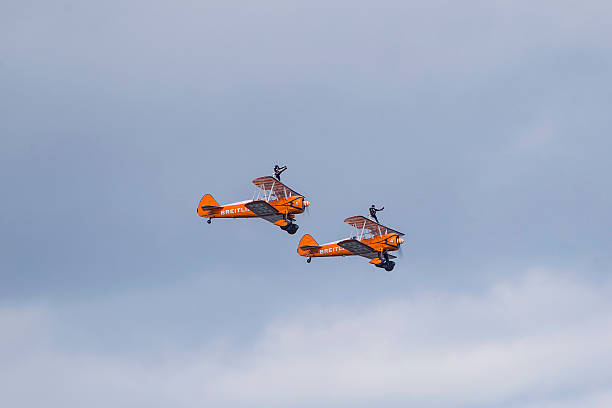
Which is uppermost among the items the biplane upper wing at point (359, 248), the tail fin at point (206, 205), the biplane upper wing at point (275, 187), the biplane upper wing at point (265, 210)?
the tail fin at point (206, 205)

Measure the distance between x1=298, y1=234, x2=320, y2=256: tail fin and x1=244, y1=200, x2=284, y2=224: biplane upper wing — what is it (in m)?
4.73

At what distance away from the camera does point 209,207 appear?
125062 millimetres

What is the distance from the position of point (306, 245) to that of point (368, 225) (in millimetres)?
6841

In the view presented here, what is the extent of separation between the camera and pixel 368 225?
120125mm

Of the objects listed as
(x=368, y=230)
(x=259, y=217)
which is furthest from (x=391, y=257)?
(x=259, y=217)

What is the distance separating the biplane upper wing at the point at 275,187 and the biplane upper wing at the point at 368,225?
210 inches

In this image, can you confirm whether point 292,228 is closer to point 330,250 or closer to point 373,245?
point 330,250

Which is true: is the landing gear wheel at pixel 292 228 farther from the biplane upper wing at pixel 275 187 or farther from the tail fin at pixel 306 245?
the tail fin at pixel 306 245

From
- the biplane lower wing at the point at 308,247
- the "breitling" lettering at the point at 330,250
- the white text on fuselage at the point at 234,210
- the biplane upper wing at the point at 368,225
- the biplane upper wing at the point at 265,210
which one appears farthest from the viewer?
the biplane lower wing at the point at 308,247

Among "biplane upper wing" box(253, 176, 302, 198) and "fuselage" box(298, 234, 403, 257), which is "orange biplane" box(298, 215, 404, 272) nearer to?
"fuselage" box(298, 234, 403, 257)

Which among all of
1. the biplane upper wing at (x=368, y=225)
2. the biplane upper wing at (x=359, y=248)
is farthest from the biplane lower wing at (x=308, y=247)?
the biplane upper wing at (x=368, y=225)

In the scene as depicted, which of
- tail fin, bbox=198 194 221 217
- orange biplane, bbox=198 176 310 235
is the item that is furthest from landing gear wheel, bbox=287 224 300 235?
tail fin, bbox=198 194 221 217

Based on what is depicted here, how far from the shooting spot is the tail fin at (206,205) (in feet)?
410

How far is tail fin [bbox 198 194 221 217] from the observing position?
125m
